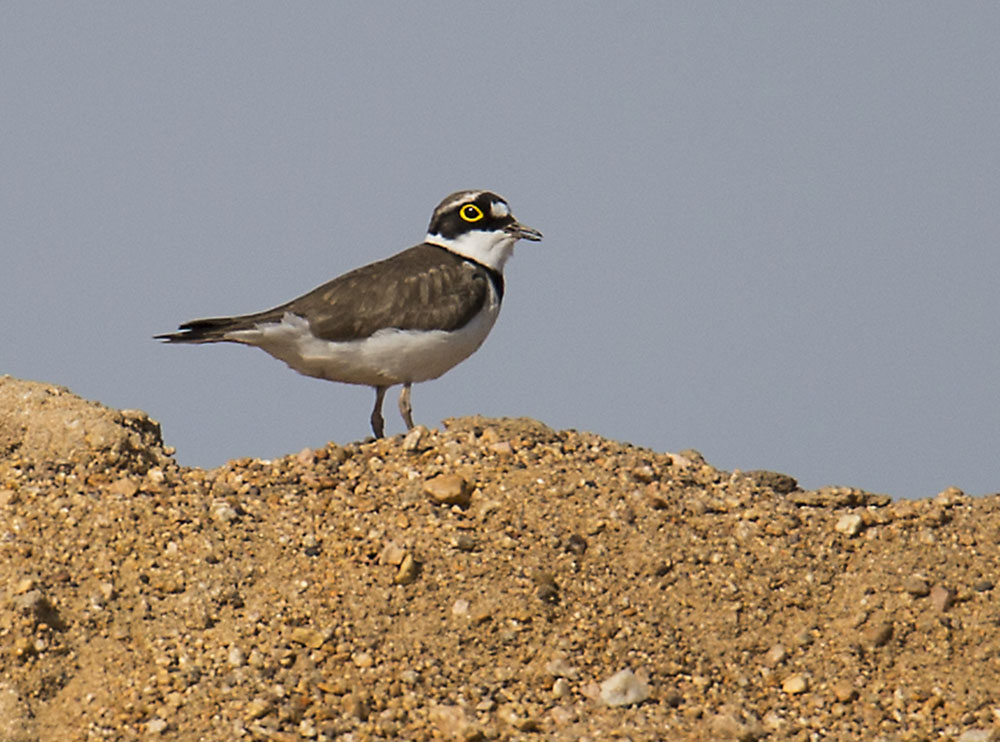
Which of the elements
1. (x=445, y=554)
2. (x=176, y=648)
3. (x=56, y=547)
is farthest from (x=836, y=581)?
(x=56, y=547)

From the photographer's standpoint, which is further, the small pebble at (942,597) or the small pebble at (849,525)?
A: the small pebble at (849,525)

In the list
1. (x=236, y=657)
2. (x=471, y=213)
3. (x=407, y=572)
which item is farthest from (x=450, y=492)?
(x=471, y=213)

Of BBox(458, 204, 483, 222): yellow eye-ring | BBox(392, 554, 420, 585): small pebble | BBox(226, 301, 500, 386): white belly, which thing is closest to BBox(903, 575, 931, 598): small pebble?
BBox(392, 554, 420, 585): small pebble

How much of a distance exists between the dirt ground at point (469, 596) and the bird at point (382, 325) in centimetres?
140

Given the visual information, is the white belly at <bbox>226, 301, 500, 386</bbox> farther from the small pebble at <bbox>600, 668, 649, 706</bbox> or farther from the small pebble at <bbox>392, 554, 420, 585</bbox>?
the small pebble at <bbox>600, 668, 649, 706</bbox>

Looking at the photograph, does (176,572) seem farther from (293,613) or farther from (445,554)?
(445,554)

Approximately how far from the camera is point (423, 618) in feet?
28.7

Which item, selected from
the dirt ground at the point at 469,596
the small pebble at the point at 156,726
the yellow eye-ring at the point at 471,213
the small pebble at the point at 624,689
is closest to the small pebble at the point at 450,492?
the dirt ground at the point at 469,596

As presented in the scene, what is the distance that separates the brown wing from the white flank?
7cm

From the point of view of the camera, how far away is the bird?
11.8 meters

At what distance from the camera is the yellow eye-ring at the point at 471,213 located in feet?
43.3

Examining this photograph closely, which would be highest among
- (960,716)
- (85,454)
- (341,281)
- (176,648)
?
(341,281)

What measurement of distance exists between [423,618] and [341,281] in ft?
13.9

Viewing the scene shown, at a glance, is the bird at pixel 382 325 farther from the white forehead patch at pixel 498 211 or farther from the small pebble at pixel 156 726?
the small pebble at pixel 156 726
